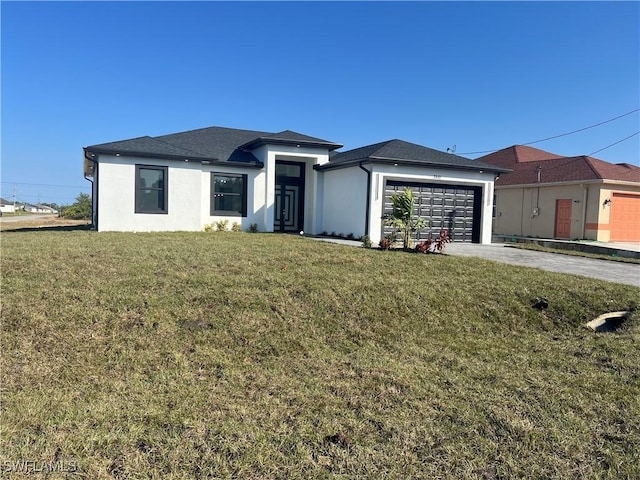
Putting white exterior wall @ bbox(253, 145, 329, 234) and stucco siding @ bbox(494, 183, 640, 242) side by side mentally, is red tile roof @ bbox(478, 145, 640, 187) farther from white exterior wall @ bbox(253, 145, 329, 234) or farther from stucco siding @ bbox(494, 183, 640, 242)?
white exterior wall @ bbox(253, 145, 329, 234)

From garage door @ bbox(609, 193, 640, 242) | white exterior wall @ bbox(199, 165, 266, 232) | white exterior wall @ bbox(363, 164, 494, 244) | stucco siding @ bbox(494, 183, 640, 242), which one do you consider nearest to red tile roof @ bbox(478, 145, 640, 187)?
stucco siding @ bbox(494, 183, 640, 242)

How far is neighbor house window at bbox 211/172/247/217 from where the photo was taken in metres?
16.4

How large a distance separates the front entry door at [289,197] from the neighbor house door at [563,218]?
1277 centimetres

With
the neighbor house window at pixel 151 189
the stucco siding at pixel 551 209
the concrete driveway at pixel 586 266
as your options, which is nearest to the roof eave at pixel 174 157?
the neighbor house window at pixel 151 189

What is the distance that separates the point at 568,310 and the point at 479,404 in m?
3.81

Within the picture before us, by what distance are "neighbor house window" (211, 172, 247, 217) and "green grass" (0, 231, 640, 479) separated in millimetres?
8452

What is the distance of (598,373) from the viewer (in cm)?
459

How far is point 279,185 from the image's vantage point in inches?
695

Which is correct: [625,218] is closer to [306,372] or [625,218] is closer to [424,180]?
[424,180]

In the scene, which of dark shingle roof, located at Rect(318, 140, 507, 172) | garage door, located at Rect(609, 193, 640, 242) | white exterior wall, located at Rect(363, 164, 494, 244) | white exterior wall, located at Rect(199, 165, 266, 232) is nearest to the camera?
white exterior wall, located at Rect(363, 164, 494, 244)

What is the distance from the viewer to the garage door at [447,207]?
1553 centimetres

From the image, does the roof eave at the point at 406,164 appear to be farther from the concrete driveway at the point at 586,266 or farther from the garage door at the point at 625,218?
the garage door at the point at 625,218

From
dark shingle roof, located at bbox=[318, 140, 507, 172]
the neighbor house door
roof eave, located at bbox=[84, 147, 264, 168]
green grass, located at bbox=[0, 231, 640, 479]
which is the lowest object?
green grass, located at bbox=[0, 231, 640, 479]

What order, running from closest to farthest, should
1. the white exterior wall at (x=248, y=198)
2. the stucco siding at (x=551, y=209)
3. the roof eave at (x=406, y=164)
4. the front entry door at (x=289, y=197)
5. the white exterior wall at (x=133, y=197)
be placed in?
the white exterior wall at (x=133, y=197), the roof eave at (x=406, y=164), the white exterior wall at (x=248, y=198), the front entry door at (x=289, y=197), the stucco siding at (x=551, y=209)
